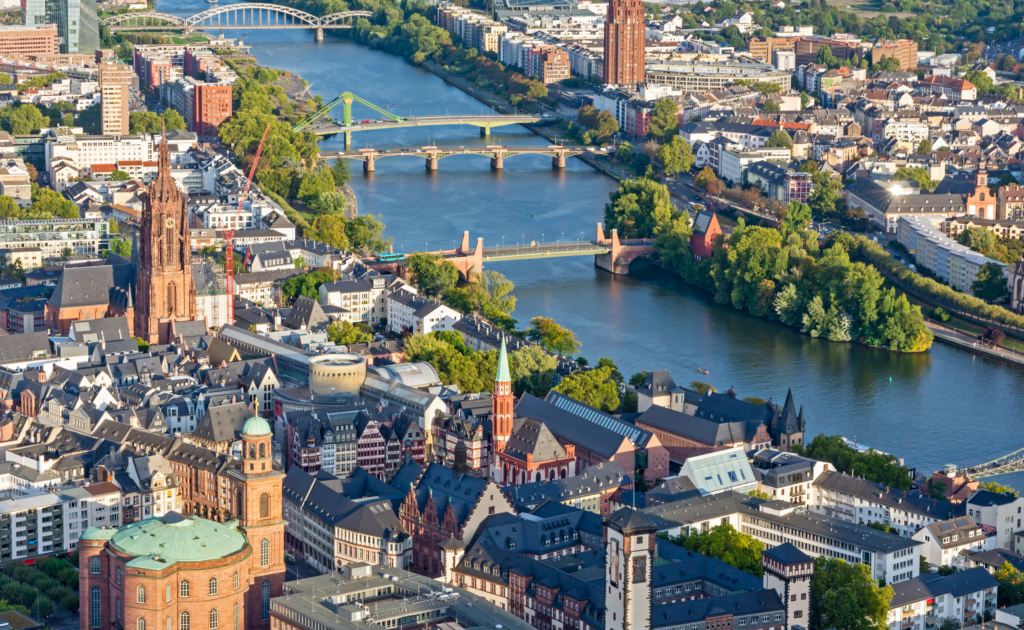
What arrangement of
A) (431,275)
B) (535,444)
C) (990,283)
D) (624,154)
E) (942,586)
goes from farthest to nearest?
(624,154)
(990,283)
(431,275)
(535,444)
(942,586)

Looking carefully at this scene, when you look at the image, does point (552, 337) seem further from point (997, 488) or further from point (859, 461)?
point (997, 488)

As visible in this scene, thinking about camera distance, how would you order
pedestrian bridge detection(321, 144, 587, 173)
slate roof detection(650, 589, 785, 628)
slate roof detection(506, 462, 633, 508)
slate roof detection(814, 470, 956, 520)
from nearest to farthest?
1. slate roof detection(650, 589, 785, 628)
2. slate roof detection(814, 470, 956, 520)
3. slate roof detection(506, 462, 633, 508)
4. pedestrian bridge detection(321, 144, 587, 173)

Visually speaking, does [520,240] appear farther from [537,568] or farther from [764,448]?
[537,568]

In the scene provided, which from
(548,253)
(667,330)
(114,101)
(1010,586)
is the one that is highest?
(114,101)

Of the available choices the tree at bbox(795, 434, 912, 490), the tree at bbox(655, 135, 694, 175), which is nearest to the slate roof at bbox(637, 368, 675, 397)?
the tree at bbox(795, 434, 912, 490)

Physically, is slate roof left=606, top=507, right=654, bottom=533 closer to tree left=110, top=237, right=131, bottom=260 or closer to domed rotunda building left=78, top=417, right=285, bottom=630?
domed rotunda building left=78, top=417, right=285, bottom=630

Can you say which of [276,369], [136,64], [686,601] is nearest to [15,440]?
[276,369]

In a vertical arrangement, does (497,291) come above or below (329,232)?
below

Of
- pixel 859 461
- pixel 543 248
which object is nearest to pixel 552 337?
pixel 859 461
